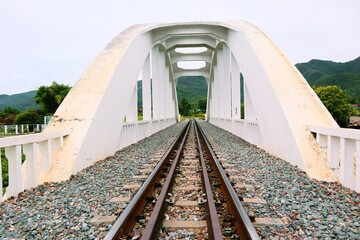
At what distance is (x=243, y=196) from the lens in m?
3.80

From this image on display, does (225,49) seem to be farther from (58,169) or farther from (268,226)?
(268,226)

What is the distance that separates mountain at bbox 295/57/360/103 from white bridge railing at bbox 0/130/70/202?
305 ft

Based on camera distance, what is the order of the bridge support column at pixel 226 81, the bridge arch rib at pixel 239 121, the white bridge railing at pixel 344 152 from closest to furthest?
1. the white bridge railing at pixel 344 152
2. the bridge arch rib at pixel 239 121
3. the bridge support column at pixel 226 81

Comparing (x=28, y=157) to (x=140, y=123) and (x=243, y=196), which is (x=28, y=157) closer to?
(x=243, y=196)

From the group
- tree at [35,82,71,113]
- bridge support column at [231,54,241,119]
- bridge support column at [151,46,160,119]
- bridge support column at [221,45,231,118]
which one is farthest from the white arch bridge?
tree at [35,82,71,113]

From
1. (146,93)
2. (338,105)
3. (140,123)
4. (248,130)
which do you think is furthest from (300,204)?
(338,105)

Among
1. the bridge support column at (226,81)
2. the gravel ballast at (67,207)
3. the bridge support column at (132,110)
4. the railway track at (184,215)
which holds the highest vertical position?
the bridge support column at (226,81)

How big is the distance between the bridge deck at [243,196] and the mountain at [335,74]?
3600 inches

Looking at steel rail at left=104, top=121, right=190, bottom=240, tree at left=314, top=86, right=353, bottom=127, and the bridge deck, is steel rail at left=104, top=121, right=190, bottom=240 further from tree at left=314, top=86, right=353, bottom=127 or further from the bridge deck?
tree at left=314, top=86, right=353, bottom=127

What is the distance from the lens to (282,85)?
702cm

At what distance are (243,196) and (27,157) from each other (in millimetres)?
3362

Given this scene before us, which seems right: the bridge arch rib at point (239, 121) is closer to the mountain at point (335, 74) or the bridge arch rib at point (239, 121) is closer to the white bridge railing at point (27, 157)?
the white bridge railing at point (27, 157)

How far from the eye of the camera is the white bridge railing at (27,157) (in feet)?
13.2

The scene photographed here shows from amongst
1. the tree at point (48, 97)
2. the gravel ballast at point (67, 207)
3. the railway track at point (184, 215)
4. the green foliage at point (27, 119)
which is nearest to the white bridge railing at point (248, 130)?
the gravel ballast at point (67, 207)
